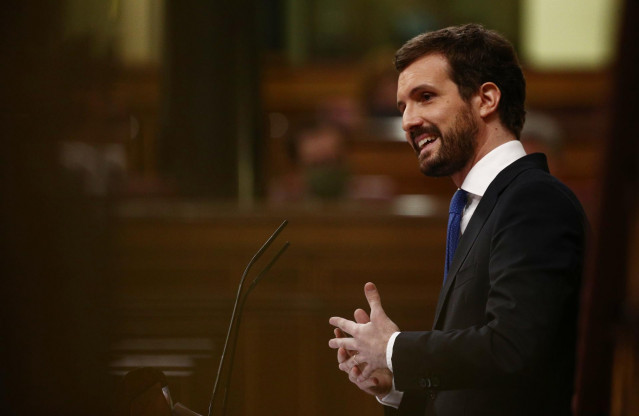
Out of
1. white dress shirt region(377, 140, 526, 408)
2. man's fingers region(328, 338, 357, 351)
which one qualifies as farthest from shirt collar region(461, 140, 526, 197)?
man's fingers region(328, 338, 357, 351)

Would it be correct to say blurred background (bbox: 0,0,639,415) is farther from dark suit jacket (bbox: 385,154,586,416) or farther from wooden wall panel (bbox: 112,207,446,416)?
dark suit jacket (bbox: 385,154,586,416)

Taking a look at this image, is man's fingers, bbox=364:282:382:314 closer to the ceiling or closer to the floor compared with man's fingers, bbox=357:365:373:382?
closer to the ceiling

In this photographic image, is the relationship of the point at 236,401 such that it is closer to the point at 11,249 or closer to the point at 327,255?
the point at 327,255

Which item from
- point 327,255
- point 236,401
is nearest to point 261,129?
point 327,255

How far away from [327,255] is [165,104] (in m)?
0.88

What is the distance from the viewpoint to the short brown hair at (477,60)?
89cm

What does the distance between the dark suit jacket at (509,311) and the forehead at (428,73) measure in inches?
5.0

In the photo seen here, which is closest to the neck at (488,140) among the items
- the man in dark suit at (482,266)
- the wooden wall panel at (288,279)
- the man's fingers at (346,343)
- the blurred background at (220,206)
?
the man in dark suit at (482,266)

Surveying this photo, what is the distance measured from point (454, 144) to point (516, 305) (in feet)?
0.69

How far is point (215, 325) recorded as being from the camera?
2.02m

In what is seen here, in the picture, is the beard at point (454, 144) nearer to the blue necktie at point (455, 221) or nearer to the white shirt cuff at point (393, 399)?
the blue necktie at point (455, 221)

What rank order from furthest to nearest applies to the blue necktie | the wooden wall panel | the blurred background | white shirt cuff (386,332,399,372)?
the wooden wall panel, the blue necktie, white shirt cuff (386,332,399,372), the blurred background

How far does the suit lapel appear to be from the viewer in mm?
875

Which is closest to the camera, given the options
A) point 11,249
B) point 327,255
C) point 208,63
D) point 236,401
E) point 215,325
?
point 11,249
